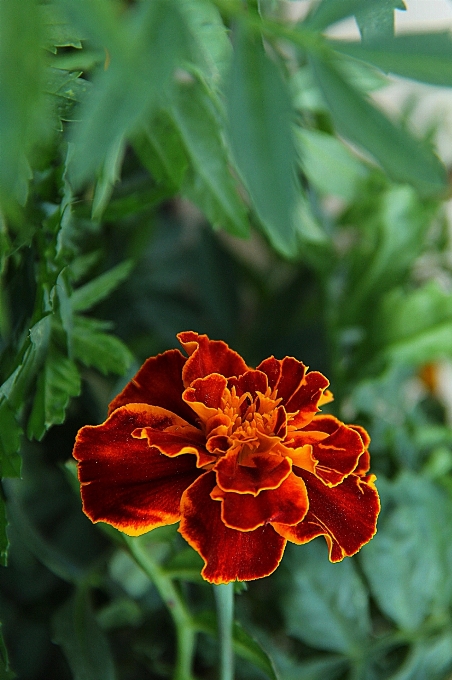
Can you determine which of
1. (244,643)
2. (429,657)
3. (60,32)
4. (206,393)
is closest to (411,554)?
(429,657)

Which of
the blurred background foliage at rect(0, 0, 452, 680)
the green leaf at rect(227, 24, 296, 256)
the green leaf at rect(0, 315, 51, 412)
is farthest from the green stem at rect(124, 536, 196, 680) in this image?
the green leaf at rect(227, 24, 296, 256)

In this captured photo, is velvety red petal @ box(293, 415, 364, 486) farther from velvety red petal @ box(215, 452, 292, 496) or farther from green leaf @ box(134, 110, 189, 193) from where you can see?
green leaf @ box(134, 110, 189, 193)

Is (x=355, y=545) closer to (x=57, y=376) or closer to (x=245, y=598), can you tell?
(x=57, y=376)

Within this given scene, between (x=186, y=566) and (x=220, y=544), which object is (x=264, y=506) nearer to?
(x=220, y=544)

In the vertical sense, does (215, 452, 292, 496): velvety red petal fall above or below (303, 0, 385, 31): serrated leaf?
below

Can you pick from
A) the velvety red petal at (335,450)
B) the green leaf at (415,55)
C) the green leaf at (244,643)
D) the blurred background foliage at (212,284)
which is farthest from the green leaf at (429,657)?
the green leaf at (415,55)

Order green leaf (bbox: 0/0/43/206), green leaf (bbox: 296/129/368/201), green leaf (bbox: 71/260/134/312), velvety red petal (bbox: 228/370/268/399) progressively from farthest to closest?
1. green leaf (bbox: 296/129/368/201)
2. green leaf (bbox: 71/260/134/312)
3. velvety red petal (bbox: 228/370/268/399)
4. green leaf (bbox: 0/0/43/206)
